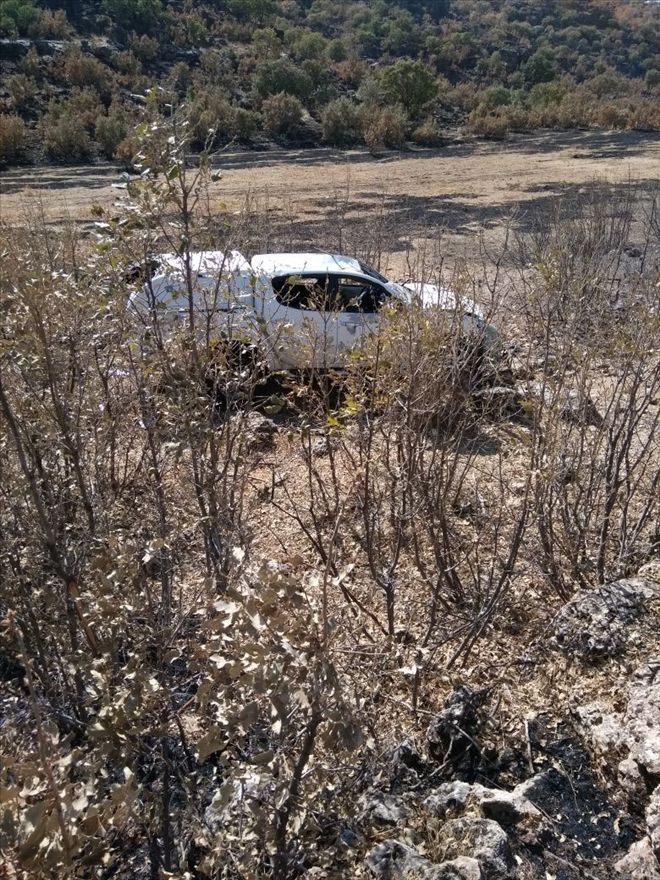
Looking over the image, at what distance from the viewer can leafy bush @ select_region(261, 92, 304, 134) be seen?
102ft

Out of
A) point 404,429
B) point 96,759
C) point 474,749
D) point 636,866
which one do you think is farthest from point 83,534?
point 636,866

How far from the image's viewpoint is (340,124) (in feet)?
97.8

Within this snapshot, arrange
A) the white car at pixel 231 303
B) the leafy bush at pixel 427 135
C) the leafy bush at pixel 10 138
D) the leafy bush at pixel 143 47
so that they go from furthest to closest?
the leafy bush at pixel 143 47 → the leafy bush at pixel 427 135 → the leafy bush at pixel 10 138 → the white car at pixel 231 303

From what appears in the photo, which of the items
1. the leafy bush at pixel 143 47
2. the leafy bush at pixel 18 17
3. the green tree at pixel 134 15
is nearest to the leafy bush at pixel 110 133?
the leafy bush at pixel 143 47

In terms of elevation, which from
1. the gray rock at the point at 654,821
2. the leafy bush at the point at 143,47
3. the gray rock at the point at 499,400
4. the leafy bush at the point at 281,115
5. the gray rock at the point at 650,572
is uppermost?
the leafy bush at the point at 143,47

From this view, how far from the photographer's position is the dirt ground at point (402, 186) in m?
14.2

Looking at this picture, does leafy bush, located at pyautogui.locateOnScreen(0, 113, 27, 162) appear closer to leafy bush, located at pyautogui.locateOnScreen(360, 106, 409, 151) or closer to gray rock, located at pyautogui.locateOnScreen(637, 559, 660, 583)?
leafy bush, located at pyautogui.locateOnScreen(360, 106, 409, 151)

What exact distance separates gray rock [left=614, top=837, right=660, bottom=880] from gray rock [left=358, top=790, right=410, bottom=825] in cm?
69

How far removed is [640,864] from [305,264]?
6374mm

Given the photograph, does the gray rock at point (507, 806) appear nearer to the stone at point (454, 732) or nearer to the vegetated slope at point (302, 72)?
the stone at point (454, 732)

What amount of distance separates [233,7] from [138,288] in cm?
5234

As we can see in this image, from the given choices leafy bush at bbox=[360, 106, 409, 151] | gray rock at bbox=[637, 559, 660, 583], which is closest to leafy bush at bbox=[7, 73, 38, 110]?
leafy bush at bbox=[360, 106, 409, 151]

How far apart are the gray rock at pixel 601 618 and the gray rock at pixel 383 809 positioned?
4.25 ft

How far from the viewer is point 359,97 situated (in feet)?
116
